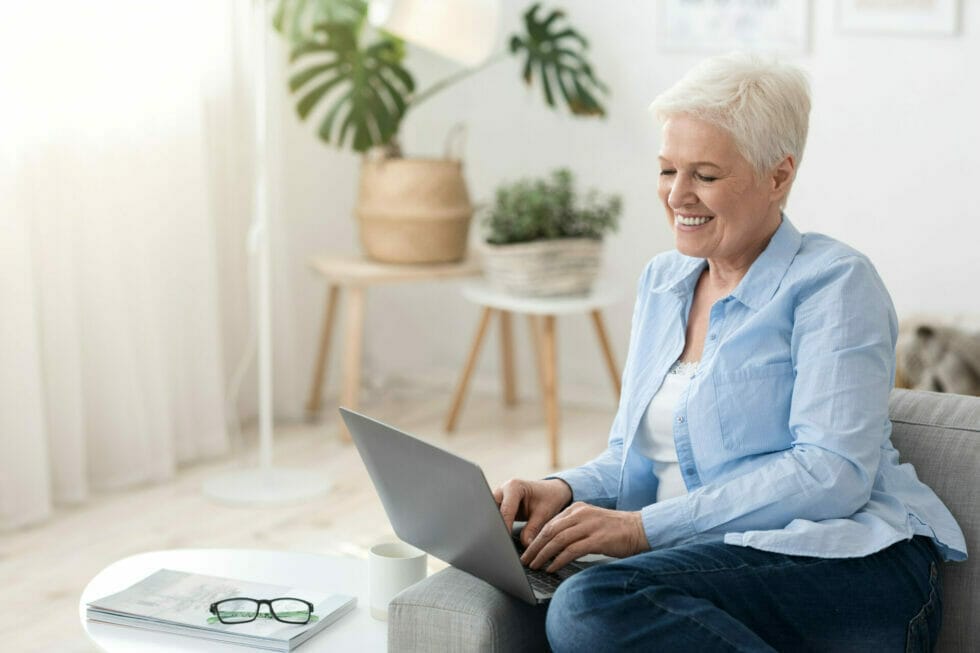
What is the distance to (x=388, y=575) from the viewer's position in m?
1.71

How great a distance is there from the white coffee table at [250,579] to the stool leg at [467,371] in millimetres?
1874

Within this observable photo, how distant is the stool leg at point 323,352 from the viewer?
157 inches

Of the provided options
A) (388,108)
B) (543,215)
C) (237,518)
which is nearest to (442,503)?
(237,518)

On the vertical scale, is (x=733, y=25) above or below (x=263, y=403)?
above

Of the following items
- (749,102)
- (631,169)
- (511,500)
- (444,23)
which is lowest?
(511,500)

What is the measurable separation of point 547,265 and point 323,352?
85 cm

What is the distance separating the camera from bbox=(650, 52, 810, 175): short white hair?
5.33 ft

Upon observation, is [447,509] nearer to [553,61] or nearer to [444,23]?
[444,23]

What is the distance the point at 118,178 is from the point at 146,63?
30cm

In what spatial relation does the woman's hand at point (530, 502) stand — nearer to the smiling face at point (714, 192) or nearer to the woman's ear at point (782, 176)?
the smiling face at point (714, 192)

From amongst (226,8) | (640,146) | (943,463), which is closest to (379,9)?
(226,8)

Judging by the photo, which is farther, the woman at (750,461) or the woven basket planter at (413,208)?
the woven basket planter at (413,208)

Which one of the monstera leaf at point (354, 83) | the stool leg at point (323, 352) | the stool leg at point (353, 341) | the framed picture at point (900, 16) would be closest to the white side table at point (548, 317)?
the stool leg at point (353, 341)

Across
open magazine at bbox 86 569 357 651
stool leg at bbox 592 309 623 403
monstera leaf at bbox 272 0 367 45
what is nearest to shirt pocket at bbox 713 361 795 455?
open magazine at bbox 86 569 357 651
